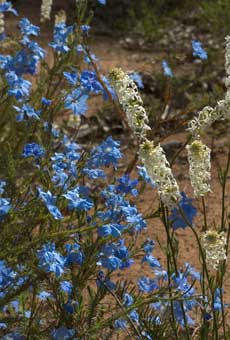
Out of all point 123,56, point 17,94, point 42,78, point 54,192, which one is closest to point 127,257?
point 54,192

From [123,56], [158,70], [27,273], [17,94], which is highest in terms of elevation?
[123,56]

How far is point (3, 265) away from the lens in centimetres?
226

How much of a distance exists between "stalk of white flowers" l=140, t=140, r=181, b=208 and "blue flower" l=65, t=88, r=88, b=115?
1304 mm

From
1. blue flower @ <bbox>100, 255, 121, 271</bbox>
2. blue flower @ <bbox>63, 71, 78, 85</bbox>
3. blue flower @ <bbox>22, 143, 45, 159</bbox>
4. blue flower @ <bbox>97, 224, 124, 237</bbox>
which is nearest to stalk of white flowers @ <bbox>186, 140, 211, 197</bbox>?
blue flower @ <bbox>97, 224, 124, 237</bbox>

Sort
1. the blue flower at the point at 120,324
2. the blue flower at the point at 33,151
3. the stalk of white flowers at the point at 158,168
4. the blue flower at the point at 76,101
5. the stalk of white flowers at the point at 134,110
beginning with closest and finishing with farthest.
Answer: the stalk of white flowers at the point at 158,168, the stalk of white flowers at the point at 134,110, the blue flower at the point at 120,324, the blue flower at the point at 33,151, the blue flower at the point at 76,101

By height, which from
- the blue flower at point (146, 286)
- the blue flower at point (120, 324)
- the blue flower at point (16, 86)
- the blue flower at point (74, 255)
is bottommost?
the blue flower at point (120, 324)

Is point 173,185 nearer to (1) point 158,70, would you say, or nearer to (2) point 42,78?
(2) point 42,78

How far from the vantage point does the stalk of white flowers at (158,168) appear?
1821mm

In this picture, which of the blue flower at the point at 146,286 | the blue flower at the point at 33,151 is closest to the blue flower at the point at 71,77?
the blue flower at the point at 33,151

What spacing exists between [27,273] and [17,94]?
821 millimetres

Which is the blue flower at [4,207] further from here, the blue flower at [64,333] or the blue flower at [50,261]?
the blue flower at [64,333]

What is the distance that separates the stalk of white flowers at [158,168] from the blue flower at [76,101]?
4.28 ft

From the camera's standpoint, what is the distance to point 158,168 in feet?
6.01

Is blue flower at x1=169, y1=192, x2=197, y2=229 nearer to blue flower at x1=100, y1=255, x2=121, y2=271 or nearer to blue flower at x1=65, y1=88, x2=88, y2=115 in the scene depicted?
blue flower at x1=100, y1=255, x2=121, y2=271
